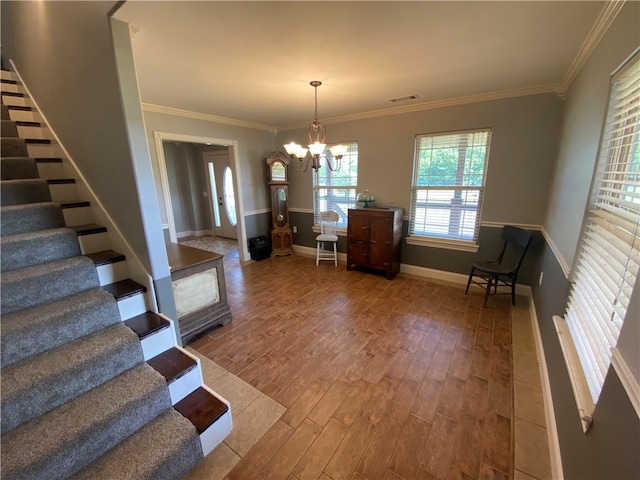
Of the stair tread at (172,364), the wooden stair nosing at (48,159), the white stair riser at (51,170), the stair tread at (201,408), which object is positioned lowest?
the stair tread at (201,408)

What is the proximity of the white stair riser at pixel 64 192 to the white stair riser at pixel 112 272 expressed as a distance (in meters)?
0.82

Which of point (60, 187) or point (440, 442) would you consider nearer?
point (440, 442)

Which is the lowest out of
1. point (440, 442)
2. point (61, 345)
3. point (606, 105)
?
point (440, 442)

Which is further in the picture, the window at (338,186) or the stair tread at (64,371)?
the window at (338,186)

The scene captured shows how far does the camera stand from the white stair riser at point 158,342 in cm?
153

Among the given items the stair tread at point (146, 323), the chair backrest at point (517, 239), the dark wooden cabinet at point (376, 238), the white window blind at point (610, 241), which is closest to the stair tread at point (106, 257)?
the stair tread at point (146, 323)

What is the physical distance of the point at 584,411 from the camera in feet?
3.46

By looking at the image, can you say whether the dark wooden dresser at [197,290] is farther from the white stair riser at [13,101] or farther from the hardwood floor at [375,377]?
the white stair riser at [13,101]

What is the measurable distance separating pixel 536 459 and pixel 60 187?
363 centimetres

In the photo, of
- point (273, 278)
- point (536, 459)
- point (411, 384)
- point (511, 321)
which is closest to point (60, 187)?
point (273, 278)

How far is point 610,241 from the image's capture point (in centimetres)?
119

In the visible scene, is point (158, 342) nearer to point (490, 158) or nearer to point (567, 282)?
point (567, 282)

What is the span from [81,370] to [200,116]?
357 cm

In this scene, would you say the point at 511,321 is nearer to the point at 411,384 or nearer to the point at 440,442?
the point at 411,384
